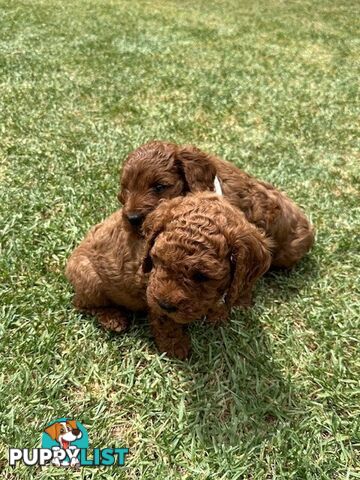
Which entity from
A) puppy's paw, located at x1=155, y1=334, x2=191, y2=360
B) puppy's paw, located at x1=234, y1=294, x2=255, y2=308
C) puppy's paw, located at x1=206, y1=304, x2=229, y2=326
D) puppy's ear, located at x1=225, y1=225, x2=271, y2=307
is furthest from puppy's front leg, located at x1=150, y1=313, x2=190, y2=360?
puppy's ear, located at x1=225, y1=225, x2=271, y2=307

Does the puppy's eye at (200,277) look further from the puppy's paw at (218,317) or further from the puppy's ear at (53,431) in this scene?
the puppy's ear at (53,431)

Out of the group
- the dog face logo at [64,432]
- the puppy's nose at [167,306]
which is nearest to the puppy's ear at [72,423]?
the dog face logo at [64,432]

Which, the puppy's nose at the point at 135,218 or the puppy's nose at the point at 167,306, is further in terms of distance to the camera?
the puppy's nose at the point at 135,218

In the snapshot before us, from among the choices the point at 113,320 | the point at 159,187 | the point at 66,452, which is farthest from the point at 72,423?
the point at 159,187

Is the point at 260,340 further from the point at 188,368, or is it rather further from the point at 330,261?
the point at 330,261

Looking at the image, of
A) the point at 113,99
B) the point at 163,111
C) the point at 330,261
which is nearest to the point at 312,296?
the point at 330,261

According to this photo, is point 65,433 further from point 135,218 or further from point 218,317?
point 135,218

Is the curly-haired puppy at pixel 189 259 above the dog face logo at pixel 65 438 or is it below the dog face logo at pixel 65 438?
above
